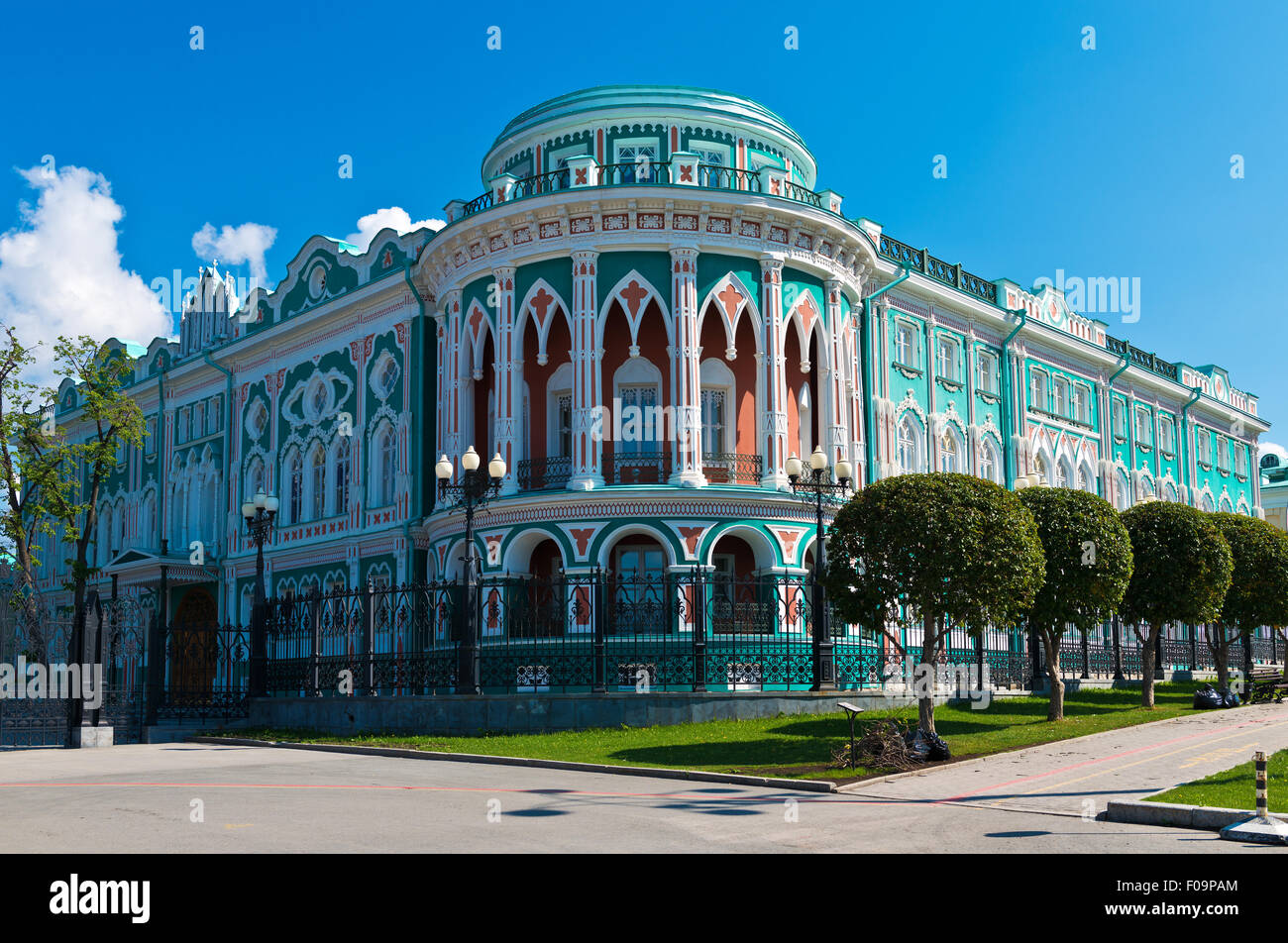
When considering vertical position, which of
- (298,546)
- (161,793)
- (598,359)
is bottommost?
(161,793)

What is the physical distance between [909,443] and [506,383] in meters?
A: 11.3

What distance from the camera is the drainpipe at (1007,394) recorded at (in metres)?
35.8

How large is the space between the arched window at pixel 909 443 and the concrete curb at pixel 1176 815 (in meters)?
21.2

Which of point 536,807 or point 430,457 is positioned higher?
point 430,457

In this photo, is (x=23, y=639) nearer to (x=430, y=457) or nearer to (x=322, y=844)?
(x=430, y=457)

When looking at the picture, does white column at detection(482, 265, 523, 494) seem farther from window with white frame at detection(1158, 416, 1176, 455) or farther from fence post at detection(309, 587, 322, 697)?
window with white frame at detection(1158, 416, 1176, 455)

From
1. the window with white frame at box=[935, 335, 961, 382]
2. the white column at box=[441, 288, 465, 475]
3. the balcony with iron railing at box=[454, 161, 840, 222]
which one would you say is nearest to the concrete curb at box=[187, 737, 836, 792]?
the white column at box=[441, 288, 465, 475]

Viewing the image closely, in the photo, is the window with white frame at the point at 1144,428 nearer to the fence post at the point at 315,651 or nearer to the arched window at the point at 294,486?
the arched window at the point at 294,486

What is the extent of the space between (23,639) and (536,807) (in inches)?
1147
